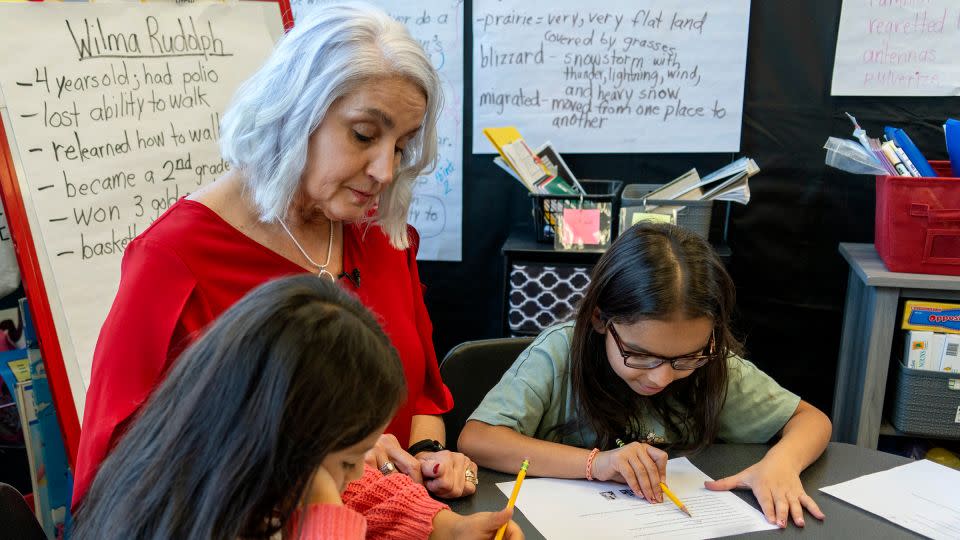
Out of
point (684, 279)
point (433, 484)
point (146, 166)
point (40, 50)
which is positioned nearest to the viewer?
point (433, 484)

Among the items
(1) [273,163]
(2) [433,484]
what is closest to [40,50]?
(1) [273,163]

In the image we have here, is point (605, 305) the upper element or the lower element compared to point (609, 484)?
upper

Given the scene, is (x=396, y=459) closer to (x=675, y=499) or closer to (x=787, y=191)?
(x=675, y=499)

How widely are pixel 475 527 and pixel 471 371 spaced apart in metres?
0.61

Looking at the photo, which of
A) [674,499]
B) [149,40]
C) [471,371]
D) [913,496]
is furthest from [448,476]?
[149,40]

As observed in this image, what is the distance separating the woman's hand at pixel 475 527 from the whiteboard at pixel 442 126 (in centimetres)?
162

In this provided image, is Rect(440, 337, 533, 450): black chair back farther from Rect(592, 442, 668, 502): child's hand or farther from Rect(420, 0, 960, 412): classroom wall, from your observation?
Rect(420, 0, 960, 412): classroom wall

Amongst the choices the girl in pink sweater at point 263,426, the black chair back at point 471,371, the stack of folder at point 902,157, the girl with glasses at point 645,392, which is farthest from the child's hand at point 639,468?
the stack of folder at point 902,157

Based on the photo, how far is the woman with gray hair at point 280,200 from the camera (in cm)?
113

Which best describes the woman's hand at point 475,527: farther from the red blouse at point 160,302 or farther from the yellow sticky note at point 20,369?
the yellow sticky note at point 20,369

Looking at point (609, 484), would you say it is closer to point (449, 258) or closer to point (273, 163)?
point (273, 163)

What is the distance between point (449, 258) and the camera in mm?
2723

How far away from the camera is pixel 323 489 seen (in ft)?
2.30

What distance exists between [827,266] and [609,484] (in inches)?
65.0
